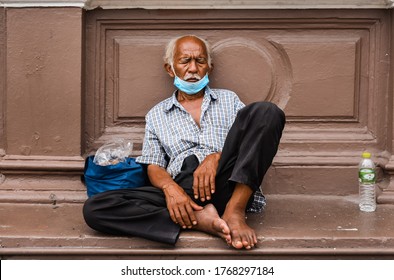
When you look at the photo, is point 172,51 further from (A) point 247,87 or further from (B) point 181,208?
(B) point 181,208

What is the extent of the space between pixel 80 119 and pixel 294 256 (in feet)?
5.35

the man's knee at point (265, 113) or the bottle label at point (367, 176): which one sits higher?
the man's knee at point (265, 113)

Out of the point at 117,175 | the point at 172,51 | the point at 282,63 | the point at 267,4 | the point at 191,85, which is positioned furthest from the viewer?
the point at 282,63

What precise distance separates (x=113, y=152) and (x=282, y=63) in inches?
47.3

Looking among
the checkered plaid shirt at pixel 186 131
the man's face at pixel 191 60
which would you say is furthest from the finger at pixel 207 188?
the man's face at pixel 191 60

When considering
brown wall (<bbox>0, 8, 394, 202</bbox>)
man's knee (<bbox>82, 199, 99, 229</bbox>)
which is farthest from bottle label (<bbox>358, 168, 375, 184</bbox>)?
man's knee (<bbox>82, 199, 99, 229</bbox>)

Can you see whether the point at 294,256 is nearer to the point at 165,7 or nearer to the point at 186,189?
the point at 186,189

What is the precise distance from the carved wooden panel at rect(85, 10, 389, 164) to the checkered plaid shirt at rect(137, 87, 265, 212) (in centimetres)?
31

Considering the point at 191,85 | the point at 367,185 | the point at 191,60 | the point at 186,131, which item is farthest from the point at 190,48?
the point at 367,185

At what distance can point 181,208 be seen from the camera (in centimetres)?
340

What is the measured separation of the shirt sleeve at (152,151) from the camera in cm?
392

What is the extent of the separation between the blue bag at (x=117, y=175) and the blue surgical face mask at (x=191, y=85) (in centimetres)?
52

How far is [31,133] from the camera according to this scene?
14.0 ft

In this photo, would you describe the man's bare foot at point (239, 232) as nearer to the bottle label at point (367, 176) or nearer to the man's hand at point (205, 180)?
the man's hand at point (205, 180)
